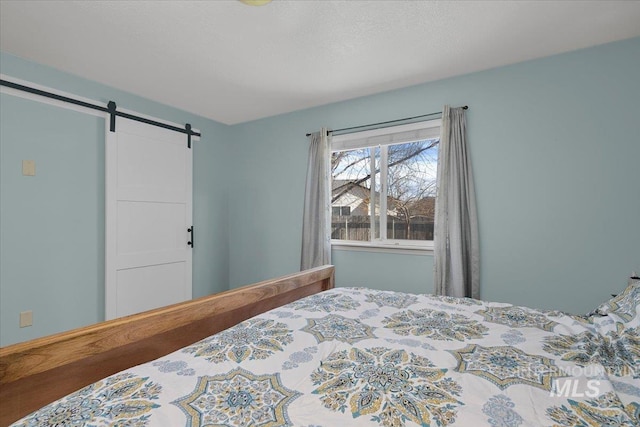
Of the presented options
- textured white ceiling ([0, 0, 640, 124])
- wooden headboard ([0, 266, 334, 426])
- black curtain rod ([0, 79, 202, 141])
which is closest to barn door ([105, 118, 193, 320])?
black curtain rod ([0, 79, 202, 141])

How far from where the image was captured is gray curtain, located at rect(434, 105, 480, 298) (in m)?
2.54

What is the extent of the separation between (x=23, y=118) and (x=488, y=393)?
348 cm

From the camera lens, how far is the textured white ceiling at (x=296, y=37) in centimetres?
182

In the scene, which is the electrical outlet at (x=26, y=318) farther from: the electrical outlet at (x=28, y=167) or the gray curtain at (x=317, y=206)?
the gray curtain at (x=317, y=206)

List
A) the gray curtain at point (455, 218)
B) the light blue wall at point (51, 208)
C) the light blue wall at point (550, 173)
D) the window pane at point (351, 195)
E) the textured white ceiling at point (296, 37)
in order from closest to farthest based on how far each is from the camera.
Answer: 1. the textured white ceiling at point (296, 37)
2. the light blue wall at point (550, 173)
3. the light blue wall at point (51, 208)
4. the gray curtain at point (455, 218)
5. the window pane at point (351, 195)

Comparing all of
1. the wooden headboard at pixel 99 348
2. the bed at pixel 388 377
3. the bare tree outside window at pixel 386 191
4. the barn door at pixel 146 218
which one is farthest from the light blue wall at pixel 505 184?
the wooden headboard at pixel 99 348

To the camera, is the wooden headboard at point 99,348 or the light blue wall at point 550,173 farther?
the light blue wall at point 550,173

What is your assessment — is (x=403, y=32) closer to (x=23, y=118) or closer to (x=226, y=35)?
(x=226, y=35)

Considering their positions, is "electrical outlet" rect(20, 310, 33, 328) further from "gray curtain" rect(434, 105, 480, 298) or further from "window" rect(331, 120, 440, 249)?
"gray curtain" rect(434, 105, 480, 298)

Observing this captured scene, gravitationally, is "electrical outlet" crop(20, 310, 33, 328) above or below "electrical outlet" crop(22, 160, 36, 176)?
below

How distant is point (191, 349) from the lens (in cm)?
106

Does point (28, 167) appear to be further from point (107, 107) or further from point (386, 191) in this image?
point (386, 191)

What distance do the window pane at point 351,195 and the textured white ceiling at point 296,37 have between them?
811 millimetres

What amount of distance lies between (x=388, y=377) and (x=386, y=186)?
96.3 inches
